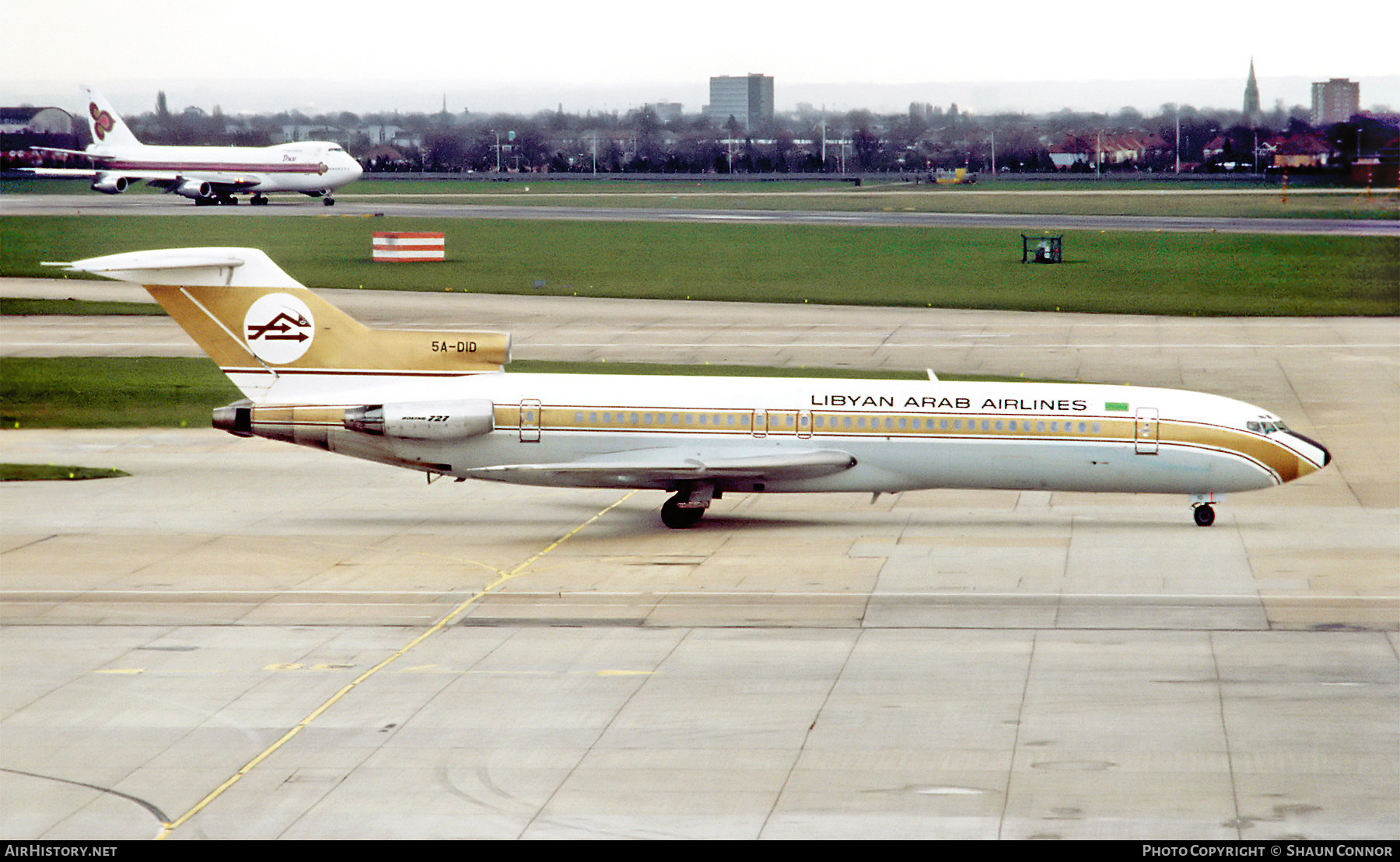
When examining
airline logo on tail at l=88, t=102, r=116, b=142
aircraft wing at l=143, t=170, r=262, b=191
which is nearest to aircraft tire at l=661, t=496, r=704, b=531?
airline logo on tail at l=88, t=102, r=116, b=142

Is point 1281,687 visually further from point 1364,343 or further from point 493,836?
point 1364,343

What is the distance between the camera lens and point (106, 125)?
113 m

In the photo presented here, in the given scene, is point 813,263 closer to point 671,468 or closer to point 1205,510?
point 1205,510

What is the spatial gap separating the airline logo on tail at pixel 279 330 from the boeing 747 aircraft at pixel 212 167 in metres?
81.6

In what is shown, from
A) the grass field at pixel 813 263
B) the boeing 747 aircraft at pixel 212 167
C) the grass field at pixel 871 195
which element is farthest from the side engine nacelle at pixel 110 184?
the grass field at pixel 813 263

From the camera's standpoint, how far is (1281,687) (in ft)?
75.8

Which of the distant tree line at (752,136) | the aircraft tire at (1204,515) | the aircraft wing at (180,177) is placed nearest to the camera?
the aircraft tire at (1204,515)

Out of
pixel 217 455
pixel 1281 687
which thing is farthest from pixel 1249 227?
pixel 1281 687

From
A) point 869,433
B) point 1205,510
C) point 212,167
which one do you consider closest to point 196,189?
point 212,167

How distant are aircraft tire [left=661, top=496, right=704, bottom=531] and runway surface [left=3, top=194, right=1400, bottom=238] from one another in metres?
77.4

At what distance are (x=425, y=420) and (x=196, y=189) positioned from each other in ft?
305

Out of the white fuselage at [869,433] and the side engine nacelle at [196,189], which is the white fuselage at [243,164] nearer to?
the side engine nacelle at [196,189]

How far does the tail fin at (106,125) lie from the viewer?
10750 cm

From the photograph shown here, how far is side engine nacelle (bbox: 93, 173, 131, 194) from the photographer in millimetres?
117875
